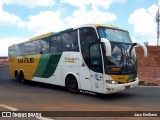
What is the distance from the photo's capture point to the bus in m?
10.9

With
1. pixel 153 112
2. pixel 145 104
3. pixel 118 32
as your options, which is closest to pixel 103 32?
pixel 118 32

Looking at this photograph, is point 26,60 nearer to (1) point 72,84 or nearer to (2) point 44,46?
(2) point 44,46

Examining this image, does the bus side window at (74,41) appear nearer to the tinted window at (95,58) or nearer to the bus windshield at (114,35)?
the tinted window at (95,58)

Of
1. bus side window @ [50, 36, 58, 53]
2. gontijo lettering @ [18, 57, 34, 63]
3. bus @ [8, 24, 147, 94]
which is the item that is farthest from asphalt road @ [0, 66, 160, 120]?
gontijo lettering @ [18, 57, 34, 63]

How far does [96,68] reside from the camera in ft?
36.9

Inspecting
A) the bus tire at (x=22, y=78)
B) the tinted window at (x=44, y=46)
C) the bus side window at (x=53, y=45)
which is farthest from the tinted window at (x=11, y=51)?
the bus side window at (x=53, y=45)

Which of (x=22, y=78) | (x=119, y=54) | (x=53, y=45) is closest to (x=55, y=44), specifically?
(x=53, y=45)

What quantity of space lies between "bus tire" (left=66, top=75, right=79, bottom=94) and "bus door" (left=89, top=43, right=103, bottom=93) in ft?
4.75

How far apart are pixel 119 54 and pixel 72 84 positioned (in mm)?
3143

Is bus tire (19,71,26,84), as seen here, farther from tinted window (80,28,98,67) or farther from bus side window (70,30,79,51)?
tinted window (80,28,98,67)

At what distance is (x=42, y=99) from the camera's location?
1123cm

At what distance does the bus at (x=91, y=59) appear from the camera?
1088cm

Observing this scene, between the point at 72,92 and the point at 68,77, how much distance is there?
81 cm

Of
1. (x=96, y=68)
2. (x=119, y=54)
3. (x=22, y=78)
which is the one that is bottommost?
(x=22, y=78)
